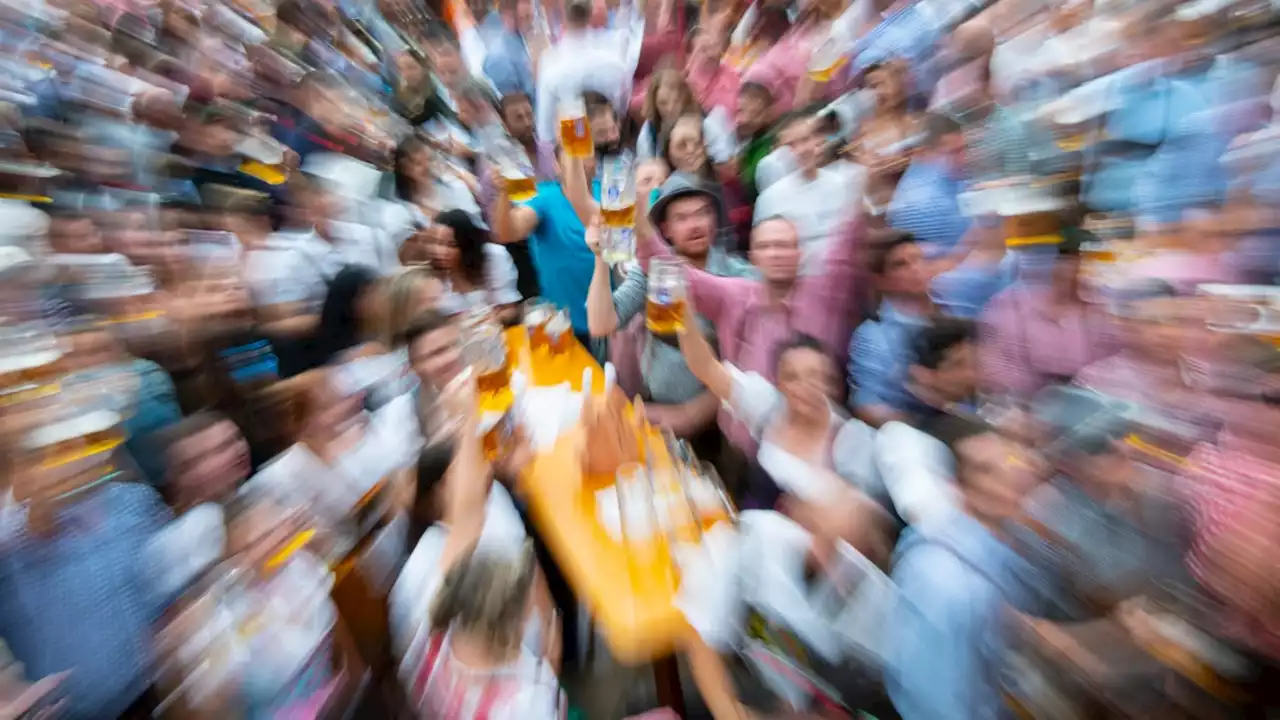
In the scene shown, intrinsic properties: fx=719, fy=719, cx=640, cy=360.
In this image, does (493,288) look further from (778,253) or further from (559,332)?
(778,253)

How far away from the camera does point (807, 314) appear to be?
1098 mm

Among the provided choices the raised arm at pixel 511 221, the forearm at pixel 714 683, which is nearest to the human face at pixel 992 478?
the forearm at pixel 714 683

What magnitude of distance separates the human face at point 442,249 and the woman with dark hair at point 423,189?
0.09 metres

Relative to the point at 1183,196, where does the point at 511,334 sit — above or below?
below

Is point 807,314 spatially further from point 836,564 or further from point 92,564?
point 92,564

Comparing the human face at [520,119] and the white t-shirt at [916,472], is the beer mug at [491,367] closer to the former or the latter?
the white t-shirt at [916,472]

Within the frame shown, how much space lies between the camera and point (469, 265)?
1.37 m

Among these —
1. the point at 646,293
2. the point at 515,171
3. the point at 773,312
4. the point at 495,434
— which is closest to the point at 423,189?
the point at 515,171

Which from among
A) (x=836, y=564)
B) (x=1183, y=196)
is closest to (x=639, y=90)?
(x=1183, y=196)

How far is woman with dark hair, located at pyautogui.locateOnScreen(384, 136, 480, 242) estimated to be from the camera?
1.49 metres

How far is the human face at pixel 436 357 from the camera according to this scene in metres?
1.14

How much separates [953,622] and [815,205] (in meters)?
0.76

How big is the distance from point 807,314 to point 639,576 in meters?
0.48

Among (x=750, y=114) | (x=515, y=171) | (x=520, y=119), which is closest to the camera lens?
(x=750, y=114)
